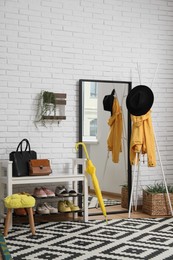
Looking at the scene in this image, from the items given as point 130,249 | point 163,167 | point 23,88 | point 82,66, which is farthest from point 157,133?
point 130,249

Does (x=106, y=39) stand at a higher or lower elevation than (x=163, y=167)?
higher

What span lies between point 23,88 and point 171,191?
228cm

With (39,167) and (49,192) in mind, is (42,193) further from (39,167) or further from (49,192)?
(39,167)

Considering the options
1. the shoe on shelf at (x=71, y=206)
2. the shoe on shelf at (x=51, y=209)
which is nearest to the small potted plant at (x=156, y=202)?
the shoe on shelf at (x=71, y=206)

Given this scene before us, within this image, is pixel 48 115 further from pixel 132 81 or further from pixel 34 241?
pixel 34 241

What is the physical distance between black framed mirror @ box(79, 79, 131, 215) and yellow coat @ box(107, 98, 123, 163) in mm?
44

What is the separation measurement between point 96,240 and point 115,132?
1892 mm

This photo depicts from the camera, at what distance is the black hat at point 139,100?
591 centimetres

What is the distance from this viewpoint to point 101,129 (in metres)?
6.15

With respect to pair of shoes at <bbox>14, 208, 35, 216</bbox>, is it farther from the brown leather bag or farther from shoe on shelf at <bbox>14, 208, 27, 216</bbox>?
the brown leather bag

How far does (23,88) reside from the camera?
19.0 feet

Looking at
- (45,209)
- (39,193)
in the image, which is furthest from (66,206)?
(39,193)

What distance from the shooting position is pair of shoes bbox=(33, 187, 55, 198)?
5500 millimetres

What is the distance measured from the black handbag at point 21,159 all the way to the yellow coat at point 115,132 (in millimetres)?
1091
